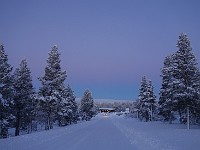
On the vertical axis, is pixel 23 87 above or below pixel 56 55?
below

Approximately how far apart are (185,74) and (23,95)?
2443cm

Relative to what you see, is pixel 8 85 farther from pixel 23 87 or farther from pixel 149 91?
pixel 149 91

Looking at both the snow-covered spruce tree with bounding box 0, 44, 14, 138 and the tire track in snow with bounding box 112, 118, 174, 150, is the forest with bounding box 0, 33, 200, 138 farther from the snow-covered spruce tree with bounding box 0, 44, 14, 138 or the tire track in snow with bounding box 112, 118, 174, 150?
the tire track in snow with bounding box 112, 118, 174, 150

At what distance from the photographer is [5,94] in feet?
121

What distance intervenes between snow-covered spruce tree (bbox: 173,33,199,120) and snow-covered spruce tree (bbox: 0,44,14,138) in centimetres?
2290

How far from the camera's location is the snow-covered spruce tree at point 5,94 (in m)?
35.8

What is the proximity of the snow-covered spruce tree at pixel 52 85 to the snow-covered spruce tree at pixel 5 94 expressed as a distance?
780 cm

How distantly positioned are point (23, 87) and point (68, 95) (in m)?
30.8

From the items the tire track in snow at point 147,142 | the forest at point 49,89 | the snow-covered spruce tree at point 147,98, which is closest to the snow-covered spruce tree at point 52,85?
the forest at point 49,89

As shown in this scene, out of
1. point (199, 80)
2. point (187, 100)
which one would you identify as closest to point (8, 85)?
point (187, 100)

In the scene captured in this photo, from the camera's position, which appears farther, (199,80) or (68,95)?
(68,95)

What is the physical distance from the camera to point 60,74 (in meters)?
47.2

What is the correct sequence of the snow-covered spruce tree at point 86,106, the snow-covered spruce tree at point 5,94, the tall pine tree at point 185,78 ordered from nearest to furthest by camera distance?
the snow-covered spruce tree at point 5,94, the tall pine tree at point 185,78, the snow-covered spruce tree at point 86,106

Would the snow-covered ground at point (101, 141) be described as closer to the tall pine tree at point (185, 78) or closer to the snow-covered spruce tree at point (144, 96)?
the tall pine tree at point (185, 78)
